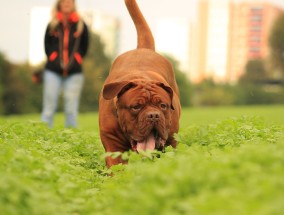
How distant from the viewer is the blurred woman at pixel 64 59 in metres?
11.9

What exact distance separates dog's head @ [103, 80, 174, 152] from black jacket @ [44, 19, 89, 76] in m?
5.21

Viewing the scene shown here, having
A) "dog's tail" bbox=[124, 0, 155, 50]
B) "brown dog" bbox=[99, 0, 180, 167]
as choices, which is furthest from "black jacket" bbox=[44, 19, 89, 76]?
"brown dog" bbox=[99, 0, 180, 167]

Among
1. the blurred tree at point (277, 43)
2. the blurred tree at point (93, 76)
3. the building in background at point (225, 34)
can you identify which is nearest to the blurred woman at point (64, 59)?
the blurred tree at point (93, 76)

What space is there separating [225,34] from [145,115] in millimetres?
155519

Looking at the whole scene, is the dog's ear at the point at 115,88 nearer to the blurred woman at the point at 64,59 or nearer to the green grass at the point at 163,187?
the green grass at the point at 163,187

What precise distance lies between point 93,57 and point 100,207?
245ft

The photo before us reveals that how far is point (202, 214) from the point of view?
3352 mm

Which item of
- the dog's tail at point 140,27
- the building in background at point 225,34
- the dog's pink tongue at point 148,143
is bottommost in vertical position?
the building in background at point 225,34

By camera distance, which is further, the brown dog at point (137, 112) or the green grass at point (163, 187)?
the brown dog at point (137, 112)

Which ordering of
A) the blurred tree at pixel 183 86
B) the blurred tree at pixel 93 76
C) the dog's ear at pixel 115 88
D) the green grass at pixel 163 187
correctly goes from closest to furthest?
1. the green grass at pixel 163 187
2. the dog's ear at pixel 115 88
3. the blurred tree at pixel 93 76
4. the blurred tree at pixel 183 86

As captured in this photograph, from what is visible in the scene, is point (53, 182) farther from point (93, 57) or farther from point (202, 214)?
point (93, 57)

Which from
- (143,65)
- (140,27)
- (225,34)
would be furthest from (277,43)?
(225,34)

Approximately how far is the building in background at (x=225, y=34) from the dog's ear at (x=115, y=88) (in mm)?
147276

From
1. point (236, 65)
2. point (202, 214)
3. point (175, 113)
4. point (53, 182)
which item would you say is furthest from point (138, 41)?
point (236, 65)
